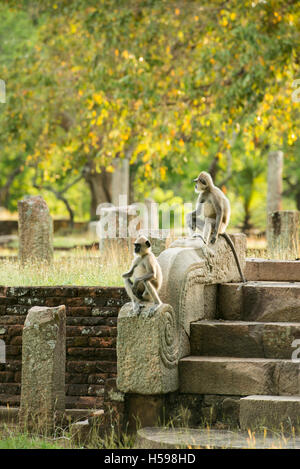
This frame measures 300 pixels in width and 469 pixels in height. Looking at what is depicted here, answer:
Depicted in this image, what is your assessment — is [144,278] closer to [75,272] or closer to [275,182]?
[75,272]

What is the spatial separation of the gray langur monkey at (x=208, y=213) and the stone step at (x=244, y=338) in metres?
1.12

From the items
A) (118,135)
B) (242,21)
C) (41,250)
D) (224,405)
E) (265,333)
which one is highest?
(242,21)

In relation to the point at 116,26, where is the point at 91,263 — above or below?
below

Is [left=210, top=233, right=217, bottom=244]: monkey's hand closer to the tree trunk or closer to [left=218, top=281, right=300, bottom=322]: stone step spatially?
[left=218, top=281, right=300, bottom=322]: stone step

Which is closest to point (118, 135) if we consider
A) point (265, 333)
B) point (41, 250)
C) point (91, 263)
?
point (41, 250)

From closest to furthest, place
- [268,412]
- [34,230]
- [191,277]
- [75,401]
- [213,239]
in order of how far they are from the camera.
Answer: [268,412] → [191,277] → [213,239] → [75,401] → [34,230]

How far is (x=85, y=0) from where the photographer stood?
21.6 meters

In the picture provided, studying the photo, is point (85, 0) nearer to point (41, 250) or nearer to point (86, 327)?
point (41, 250)

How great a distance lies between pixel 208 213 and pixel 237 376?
7.10 ft

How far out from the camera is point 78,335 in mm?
11312

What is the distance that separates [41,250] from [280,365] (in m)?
6.97

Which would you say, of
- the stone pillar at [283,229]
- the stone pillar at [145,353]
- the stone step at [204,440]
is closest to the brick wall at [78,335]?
the stone pillar at [145,353]

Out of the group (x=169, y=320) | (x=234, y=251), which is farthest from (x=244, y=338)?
(x=234, y=251)

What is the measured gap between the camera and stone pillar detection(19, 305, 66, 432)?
956 cm
